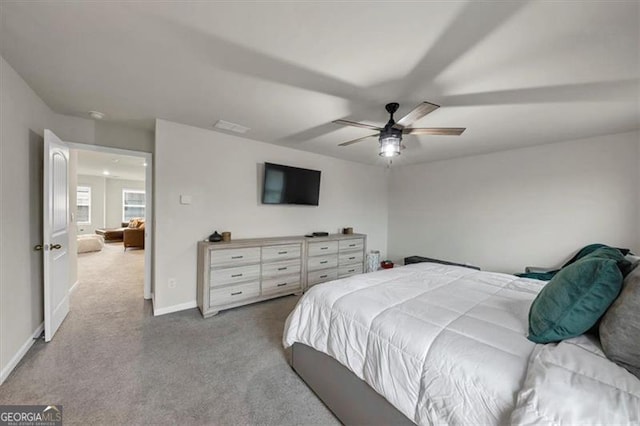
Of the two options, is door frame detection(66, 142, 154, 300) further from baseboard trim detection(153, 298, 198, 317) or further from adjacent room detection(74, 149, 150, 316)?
baseboard trim detection(153, 298, 198, 317)

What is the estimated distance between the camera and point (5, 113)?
1.86 m

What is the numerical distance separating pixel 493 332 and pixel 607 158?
3.58m

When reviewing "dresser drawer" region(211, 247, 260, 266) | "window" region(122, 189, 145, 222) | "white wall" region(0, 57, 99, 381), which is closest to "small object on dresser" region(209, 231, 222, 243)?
"dresser drawer" region(211, 247, 260, 266)

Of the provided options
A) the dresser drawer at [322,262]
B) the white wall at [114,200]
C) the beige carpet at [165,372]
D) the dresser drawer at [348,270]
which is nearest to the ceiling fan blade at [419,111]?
the beige carpet at [165,372]

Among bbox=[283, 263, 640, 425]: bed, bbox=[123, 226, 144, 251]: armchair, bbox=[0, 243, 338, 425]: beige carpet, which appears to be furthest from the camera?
bbox=[123, 226, 144, 251]: armchair

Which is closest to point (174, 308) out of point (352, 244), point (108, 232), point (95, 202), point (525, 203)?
point (352, 244)

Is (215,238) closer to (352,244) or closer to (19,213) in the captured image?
(19,213)

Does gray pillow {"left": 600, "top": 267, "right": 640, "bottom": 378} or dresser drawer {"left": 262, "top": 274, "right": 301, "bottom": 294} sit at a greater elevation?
gray pillow {"left": 600, "top": 267, "right": 640, "bottom": 378}

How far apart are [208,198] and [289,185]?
4.03 feet

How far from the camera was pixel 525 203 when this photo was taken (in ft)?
12.2

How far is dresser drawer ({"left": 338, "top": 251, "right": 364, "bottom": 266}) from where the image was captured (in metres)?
4.29

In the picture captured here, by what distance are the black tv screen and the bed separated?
218 cm

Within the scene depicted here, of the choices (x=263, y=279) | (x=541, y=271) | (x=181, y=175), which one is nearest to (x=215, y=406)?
(x=263, y=279)

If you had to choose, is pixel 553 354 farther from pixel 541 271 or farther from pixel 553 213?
pixel 553 213
